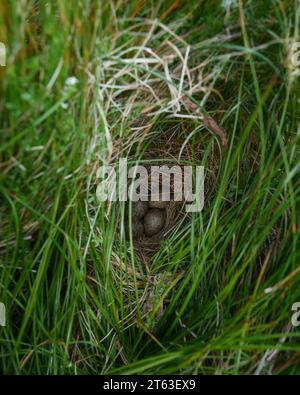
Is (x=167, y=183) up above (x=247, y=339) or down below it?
above

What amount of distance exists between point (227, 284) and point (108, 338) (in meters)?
0.31

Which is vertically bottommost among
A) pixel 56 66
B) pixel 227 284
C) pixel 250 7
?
pixel 227 284

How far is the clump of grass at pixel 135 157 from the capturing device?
0.85 metres

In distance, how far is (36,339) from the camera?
99cm

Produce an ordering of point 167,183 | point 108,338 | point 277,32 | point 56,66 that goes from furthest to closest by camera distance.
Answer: point 167,183 → point 108,338 → point 277,32 → point 56,66

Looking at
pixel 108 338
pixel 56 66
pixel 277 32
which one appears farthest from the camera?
pixel 108 338

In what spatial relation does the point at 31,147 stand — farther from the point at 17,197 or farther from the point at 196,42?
the point at 196,42

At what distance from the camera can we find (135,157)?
3.76 ft

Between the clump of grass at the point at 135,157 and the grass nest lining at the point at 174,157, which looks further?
the grass nest lining at the point at 174,157

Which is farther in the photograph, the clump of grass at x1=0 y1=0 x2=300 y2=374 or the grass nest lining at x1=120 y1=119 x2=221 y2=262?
the grass nest lining at x1=120 y1=119 x2=221 y2=262

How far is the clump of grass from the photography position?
0.85 m
